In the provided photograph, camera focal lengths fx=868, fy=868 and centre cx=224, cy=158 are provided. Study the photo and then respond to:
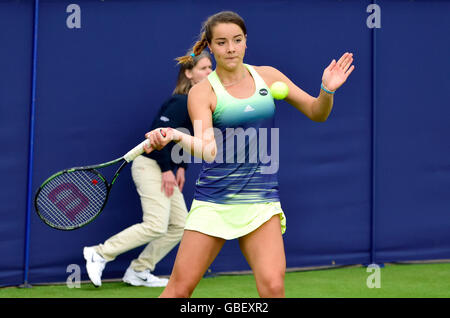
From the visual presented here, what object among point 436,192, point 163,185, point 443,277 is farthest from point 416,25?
point 163,185

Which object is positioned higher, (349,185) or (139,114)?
(139,114)

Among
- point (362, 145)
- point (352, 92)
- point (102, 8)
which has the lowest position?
point (362, 145)

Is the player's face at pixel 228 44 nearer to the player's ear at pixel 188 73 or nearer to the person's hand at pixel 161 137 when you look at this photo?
the person's hand at pixel 161 137

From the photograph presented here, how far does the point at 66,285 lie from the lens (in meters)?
6.58

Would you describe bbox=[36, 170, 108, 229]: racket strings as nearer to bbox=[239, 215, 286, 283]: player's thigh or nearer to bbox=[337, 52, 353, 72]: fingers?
bbox=[239, 215, 286, 283]: player's thigh

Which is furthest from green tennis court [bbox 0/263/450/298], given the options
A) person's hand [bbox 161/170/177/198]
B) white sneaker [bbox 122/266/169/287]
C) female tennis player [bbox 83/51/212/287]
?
person's hand [bbox 161/170/177/198]

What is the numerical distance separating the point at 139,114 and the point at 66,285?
4.65 ft

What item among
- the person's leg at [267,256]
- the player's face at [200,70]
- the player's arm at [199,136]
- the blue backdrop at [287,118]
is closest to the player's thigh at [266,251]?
the person's leg at [267,256]

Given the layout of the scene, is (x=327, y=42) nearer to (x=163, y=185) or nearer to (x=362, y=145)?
(x=362, y=145)

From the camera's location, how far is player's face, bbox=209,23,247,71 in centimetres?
420

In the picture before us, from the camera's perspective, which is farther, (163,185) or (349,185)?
(349,185)

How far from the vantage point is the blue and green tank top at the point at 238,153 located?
4148 mm

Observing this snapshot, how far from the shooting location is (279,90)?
4.26 m

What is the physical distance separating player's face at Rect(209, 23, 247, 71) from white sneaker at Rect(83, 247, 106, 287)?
260 centimetres
